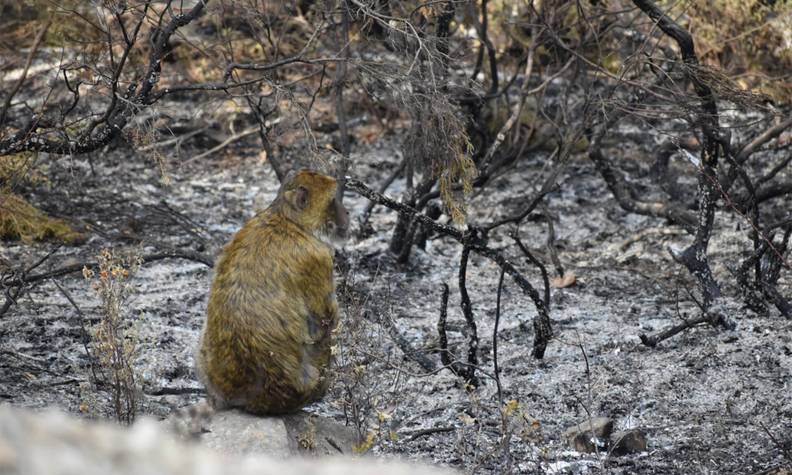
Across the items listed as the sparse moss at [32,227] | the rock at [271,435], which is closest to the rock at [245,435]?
the rock at [271,435]

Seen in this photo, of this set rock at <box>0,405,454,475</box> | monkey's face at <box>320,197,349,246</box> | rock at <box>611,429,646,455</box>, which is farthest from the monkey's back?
rock at <box>0,405,454,475</box>

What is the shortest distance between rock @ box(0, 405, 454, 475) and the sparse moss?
7.33m

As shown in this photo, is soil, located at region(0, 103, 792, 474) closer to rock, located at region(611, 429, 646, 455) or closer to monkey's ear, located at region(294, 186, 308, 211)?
rock, located at region(611, 429, 646, 455)

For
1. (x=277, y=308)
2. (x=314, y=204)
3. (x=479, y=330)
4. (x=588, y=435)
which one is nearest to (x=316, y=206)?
(x=314, y=204)

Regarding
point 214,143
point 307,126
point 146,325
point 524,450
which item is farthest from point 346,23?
point 214,143

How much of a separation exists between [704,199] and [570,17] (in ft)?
13.5

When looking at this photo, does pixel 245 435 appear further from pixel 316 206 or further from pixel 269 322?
pixel 316 206

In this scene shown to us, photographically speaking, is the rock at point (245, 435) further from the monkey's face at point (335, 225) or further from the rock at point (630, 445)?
the rock at point (630, 445)

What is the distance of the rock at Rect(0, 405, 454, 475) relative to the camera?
1.44 m

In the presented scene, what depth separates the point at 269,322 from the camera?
4977mm

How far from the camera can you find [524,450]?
5.82 meters

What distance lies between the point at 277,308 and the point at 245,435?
600mm

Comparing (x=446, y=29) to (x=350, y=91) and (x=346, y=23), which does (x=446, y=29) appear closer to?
(x=346, y=23)

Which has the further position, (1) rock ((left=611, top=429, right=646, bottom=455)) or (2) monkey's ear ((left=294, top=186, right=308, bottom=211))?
(1) rock ((left=611, top=429, right=646, bottom=455))
